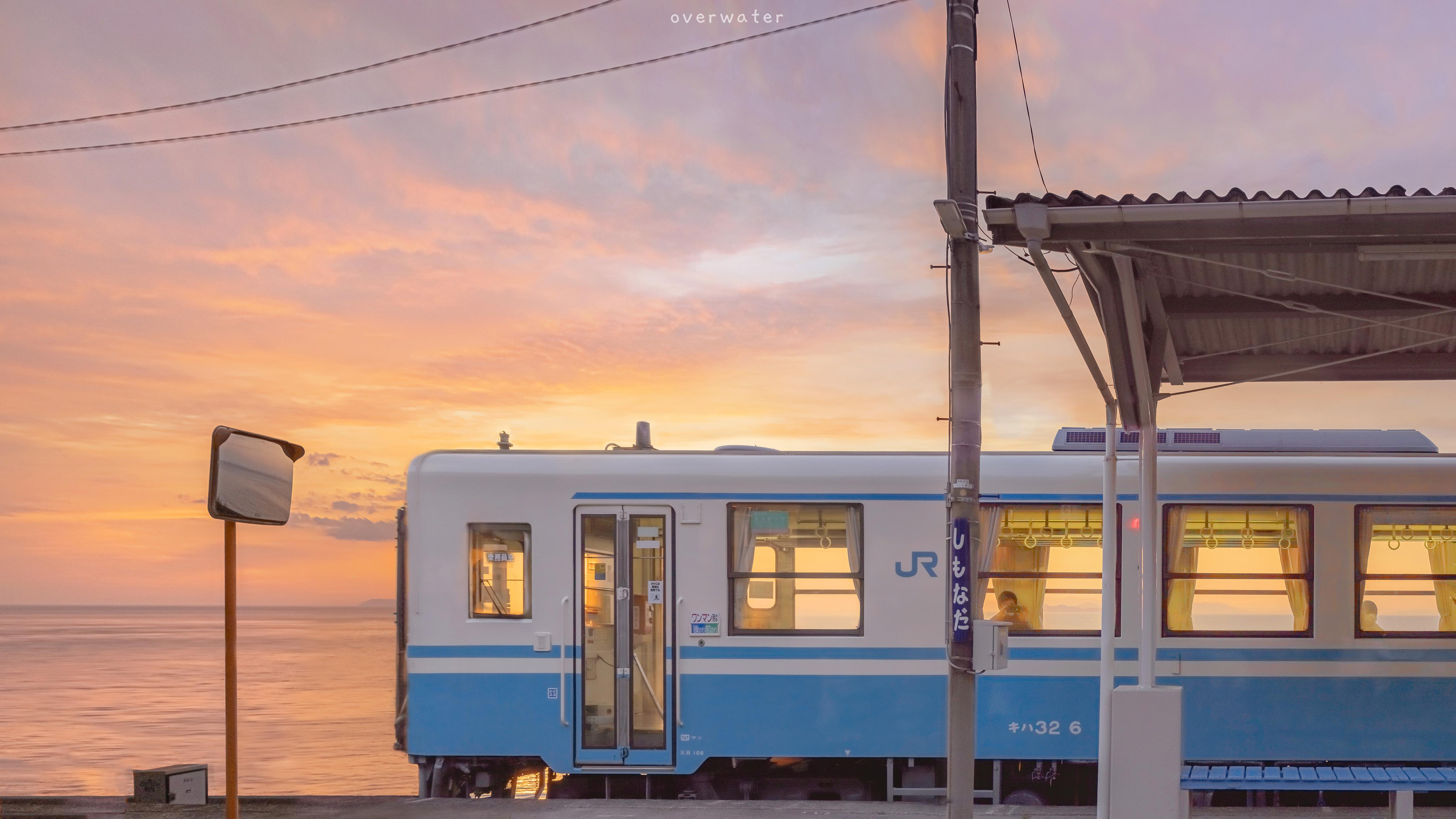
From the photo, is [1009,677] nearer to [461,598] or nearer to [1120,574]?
[1120,574]

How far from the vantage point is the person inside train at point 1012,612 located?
9773 mm

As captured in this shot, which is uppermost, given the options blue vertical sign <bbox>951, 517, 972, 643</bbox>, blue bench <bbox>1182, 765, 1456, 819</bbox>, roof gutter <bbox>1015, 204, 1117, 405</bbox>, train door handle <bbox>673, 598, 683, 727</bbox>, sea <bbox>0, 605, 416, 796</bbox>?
roof gutter <bbox>1015, 204, 1117, 405</bbox>

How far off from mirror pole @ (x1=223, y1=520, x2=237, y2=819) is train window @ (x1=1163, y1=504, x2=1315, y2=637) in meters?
7.27

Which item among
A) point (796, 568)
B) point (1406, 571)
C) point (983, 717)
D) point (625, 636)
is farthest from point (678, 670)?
point (1406, 571)

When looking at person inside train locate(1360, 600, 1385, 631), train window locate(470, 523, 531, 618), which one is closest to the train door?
train window locate(470, 523, 531, 618)

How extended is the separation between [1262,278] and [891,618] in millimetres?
3941

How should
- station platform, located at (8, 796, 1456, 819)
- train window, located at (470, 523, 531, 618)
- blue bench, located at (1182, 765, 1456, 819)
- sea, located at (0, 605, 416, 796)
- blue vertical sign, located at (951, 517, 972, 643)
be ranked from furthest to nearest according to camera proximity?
sea, located at (0, 605, 416, 796) < train window, located at (470, 523, 531, 618) < station platform, located at (8, 796, 1456, 819) < blue bench, located at (1182, 765, 1456, 819) < blue vertical sign, located at (951, 517, 972, 643)

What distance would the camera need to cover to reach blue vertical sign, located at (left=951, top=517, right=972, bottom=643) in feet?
25.2

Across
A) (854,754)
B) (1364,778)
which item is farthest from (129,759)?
(1364,778)

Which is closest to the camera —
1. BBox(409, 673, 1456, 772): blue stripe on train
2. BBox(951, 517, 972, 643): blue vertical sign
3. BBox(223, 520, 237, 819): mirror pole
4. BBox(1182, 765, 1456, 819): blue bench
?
BBox(223, 520, 237, 819): mirror pole

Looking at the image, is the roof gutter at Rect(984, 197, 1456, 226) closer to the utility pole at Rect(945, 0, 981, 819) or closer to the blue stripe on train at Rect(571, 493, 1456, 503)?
the utility pole at Rect(945, 0, 981, 819)

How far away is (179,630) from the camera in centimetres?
10862

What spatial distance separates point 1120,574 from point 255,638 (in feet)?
306

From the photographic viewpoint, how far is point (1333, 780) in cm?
815
